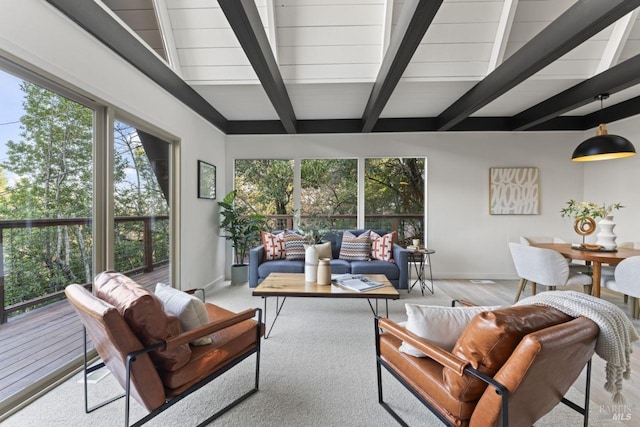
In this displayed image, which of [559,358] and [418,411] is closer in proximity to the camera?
[559,358]

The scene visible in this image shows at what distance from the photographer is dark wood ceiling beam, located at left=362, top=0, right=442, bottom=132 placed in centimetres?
187

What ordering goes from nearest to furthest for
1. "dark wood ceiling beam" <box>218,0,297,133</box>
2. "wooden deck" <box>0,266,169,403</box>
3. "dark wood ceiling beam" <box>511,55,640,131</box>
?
1. "wooden deck" <box>0,266,169,403</box>
2. "dark wood ceiling beam" <box>218,0,297,133</box>
3. "dark wood ceiling beam" <box>511,55,640,131</box>

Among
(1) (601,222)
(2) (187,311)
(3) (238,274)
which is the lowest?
(3) (238,274)

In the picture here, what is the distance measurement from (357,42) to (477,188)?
10.9 ft

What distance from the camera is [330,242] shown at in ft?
13.9

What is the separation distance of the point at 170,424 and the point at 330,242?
297 cm

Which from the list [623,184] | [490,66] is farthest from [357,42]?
[623,184]

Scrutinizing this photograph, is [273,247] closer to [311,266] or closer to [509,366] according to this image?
[311,266]

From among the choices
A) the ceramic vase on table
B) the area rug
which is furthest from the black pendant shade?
the ceramic vase on table

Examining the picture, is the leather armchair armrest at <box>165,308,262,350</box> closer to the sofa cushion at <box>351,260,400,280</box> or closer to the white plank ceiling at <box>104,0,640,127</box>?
the sofa cushion at <box>351,260,400,280</box>

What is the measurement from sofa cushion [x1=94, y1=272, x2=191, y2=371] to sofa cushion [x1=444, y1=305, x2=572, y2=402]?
1.29 m

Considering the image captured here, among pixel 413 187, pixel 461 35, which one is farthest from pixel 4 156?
pixel 413 187

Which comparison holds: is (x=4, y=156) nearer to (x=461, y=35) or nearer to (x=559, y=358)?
(x=559, y=358)

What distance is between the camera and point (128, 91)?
8.02 feet
